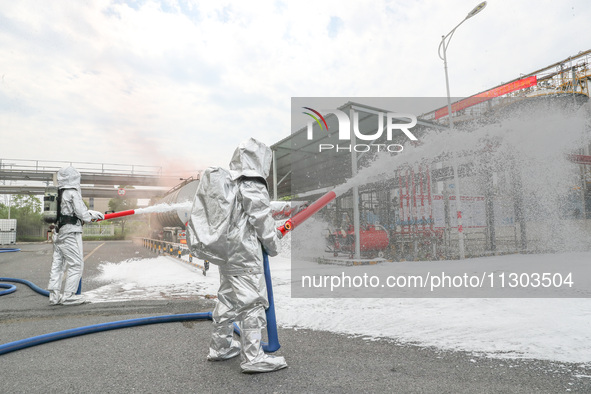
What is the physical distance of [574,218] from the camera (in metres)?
17.9

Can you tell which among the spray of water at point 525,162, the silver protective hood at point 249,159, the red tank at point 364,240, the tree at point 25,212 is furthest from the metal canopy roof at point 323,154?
the tree at point 25,212

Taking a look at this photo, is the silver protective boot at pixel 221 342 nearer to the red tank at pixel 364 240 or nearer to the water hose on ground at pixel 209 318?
the water hose on ground at pixel 209 318

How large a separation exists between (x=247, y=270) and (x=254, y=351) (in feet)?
2.00

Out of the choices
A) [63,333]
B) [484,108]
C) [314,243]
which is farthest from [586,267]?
[484,108]

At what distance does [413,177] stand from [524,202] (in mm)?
5725

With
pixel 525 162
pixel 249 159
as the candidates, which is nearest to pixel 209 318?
pixel 249 159

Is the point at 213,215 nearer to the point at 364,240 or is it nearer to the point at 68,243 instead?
the point at 68,243

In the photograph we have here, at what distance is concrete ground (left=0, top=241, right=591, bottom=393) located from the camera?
2.52 meters

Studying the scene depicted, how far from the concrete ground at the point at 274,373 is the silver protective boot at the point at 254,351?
58 millimetres

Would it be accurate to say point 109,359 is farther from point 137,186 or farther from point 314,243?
point 137,186

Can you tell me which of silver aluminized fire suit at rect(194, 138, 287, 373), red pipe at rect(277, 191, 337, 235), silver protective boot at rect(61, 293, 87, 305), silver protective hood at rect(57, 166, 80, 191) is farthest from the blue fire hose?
silver protective hood at rect(57, 166, 80, 191)

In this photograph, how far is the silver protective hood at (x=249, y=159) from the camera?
3.01 metres

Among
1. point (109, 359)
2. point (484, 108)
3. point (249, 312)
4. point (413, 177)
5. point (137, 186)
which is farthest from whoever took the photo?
point (137, 186)

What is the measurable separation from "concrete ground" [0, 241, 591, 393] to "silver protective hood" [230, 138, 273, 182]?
5.09 ft
